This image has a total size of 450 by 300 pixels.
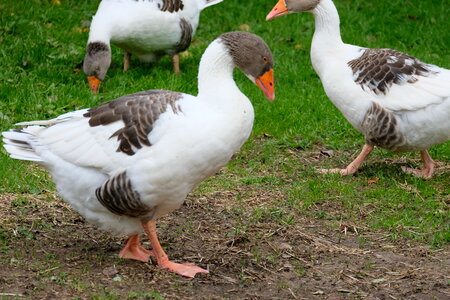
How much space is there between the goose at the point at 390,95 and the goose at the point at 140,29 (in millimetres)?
2909

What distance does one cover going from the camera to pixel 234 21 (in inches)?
434

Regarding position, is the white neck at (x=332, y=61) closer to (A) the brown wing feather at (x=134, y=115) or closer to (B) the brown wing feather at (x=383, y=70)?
(B) the brown wing feather at (x=383, y=70)

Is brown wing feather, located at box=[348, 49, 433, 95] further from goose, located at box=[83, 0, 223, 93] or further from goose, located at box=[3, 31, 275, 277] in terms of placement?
goose, located at box=[83, 0, 223, 93]

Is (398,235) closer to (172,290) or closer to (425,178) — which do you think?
(425,178)

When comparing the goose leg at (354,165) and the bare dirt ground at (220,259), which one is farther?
the goose leg at (354,165)

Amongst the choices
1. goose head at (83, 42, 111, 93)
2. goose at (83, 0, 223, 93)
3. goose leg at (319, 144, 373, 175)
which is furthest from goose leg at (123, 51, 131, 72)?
goose leg at (319, 144, 373, 175)

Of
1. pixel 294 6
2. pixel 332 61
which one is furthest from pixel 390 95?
pixel 294 6

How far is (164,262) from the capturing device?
469 cm

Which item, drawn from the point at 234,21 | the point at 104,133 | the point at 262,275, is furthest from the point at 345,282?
the point at 234,21

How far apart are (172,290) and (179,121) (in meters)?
1.04

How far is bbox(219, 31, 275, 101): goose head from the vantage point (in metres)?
4.48

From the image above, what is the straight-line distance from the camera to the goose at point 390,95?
629 centimetres

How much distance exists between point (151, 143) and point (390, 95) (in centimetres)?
284

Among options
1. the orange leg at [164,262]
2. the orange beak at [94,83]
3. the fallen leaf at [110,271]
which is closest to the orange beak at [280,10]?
the orange beak at [94,83]
